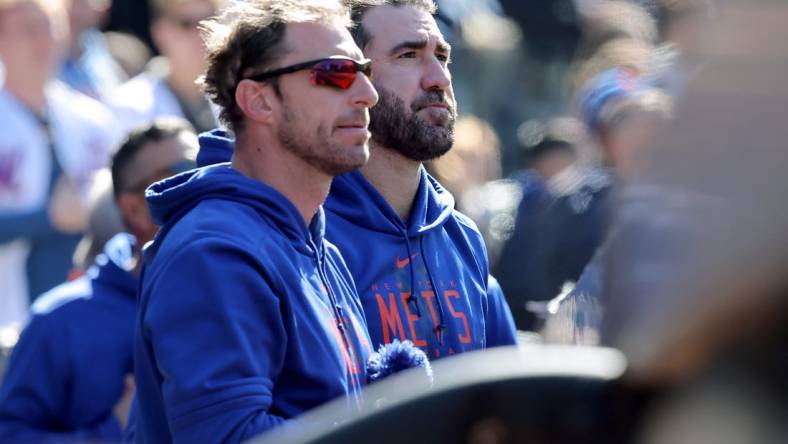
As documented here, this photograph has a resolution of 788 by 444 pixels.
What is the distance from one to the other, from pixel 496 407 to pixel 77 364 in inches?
126

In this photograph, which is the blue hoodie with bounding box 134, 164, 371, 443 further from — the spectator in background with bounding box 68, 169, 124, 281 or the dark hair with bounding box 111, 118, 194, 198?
the spectator in background with bounding box 68, 169, 124, 281

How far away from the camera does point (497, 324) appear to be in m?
4.16

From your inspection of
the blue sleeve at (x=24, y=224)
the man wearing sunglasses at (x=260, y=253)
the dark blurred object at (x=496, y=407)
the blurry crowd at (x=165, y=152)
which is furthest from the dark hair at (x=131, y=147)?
the dark blurred object at (x=496, y=407)

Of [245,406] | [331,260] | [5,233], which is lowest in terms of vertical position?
[5,233]

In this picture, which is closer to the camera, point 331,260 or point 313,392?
point 313,392

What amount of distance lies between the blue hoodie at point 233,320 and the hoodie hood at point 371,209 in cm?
52

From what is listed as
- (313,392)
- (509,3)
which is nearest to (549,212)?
(313,392)

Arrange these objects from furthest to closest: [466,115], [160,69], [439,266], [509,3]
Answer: [509,3]
[466,115]
[160,69]
[439,266]

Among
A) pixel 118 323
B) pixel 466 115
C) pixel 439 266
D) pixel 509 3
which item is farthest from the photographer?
pixel 509 3

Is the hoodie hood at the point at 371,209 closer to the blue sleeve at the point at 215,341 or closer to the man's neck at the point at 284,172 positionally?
the man's neck at the point at 284,172

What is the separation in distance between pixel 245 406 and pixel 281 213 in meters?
0.55

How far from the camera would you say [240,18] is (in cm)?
360

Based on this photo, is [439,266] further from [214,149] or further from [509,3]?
[509,3]

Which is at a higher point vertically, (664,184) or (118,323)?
(664,184)
